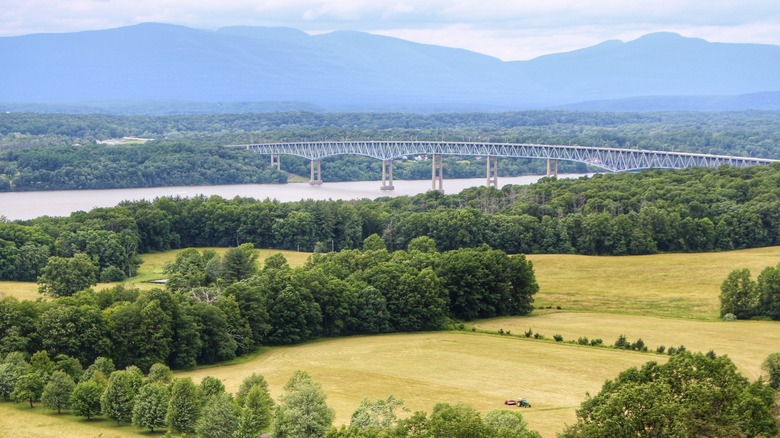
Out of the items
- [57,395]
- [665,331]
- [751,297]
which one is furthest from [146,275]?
[751,297]

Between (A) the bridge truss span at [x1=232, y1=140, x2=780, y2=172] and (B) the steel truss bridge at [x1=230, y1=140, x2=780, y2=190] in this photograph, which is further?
(B) the steel truss bridge at [x1=230, y1=140, x2=780, y2=190]

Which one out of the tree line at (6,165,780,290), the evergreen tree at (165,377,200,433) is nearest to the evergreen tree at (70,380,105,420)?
the evergreen tree at (165,377,200,433)

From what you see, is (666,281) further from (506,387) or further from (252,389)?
(252,389)

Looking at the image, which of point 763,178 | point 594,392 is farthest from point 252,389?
point 763,178

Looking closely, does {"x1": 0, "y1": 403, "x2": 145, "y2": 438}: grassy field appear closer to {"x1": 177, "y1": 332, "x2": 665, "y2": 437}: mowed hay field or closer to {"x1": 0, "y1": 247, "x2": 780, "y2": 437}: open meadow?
{"x1": 0, "y1": 247, "x2": 780, "y2": 437}: open meadow

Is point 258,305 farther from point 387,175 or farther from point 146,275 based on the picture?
point 387,175

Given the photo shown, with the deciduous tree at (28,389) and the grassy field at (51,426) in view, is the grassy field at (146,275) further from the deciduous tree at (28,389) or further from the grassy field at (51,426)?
the grassy field at (51,426)
